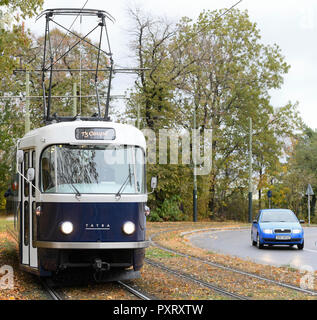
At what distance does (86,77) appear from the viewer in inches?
1925

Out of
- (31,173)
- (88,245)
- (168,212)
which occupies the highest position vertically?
(31,173)

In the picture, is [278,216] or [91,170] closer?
[91,170]

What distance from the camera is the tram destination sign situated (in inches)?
460

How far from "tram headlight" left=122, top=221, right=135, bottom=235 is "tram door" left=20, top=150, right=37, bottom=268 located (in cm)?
189

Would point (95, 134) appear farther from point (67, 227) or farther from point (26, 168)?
point (26, 168)

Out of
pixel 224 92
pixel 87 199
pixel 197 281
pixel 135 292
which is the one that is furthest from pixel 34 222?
pixel 224 92

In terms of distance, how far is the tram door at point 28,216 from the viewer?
12148 millimetres

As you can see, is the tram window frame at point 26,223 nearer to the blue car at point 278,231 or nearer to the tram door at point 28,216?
the tram door at point 28,216

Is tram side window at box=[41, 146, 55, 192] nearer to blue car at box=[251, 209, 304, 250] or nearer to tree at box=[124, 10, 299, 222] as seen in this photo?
blue car at box=[251, 209, 304, 250]

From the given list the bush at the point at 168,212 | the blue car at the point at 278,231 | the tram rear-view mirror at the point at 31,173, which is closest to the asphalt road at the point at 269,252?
the blue car at the point at 278,231

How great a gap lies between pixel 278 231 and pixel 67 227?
1300cm

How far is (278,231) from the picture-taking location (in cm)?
2256

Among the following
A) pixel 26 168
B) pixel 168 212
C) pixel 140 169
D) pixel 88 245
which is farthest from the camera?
pixel 168 212
